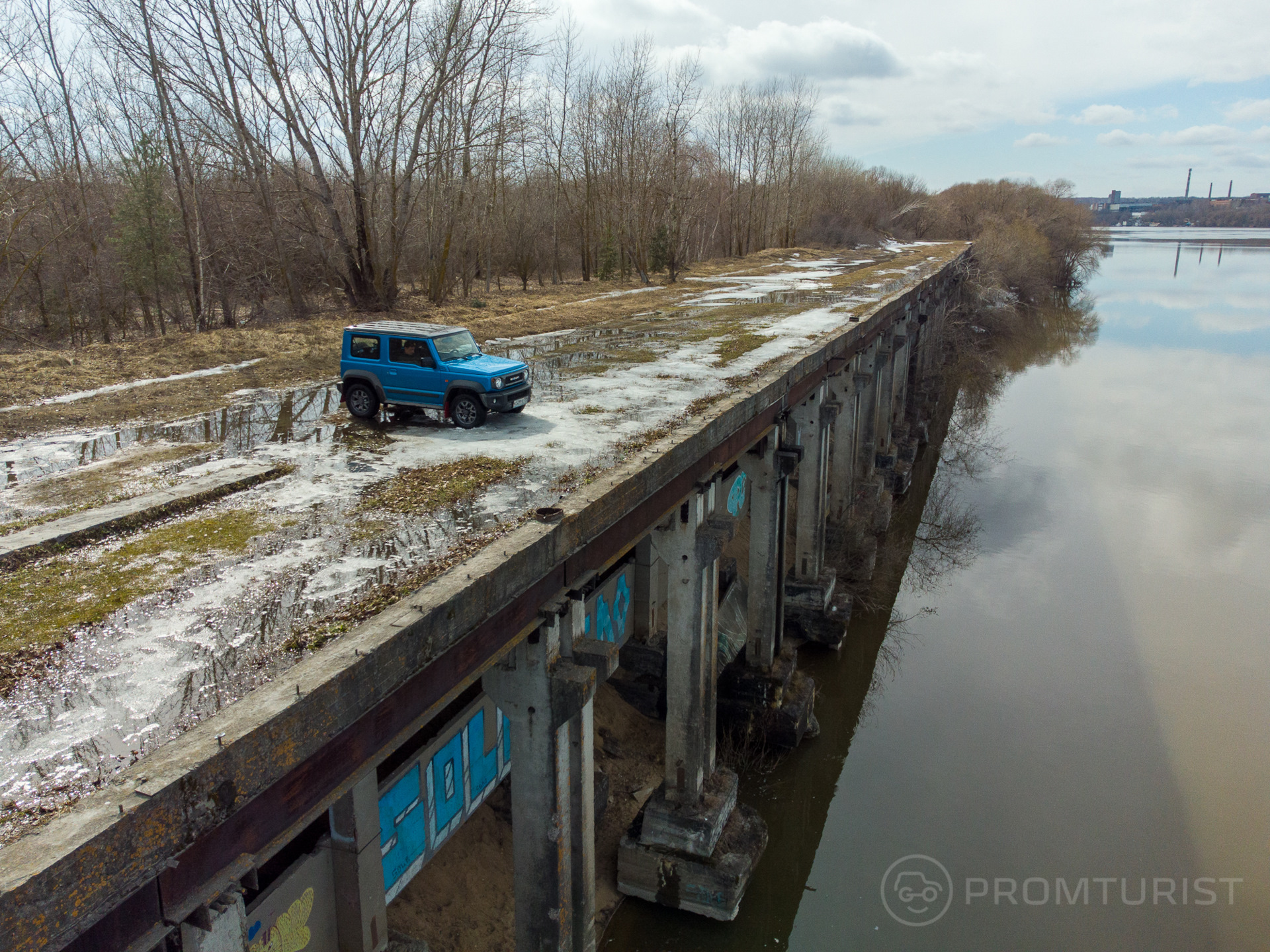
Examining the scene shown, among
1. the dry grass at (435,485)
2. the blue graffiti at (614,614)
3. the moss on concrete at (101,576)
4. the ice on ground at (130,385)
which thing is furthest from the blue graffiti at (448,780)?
the ice on ground at (130,385)

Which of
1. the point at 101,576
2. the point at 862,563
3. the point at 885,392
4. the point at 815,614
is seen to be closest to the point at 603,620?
the point at 815,614

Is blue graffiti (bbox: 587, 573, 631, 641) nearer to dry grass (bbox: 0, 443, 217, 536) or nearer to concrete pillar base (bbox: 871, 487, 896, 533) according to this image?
dry grass (bbox: 0, 443, 217, 536)

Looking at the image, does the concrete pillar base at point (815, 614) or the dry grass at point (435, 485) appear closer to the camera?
the dry grass at point (435, 485)

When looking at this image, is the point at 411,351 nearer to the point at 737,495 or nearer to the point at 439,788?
the point at 439,788

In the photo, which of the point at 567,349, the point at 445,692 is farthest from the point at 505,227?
the point at 445,692

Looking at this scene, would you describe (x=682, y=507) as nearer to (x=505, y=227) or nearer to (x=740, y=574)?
(x=740, y=574)

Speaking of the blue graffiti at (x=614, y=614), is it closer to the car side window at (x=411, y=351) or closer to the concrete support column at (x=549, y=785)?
the car side window at (x=411, y=351)

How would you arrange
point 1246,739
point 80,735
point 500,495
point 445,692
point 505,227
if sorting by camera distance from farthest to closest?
1. point 505,227
2. point 1246,739
3. point 500,495
4. point 445,692
5. point 80,735
